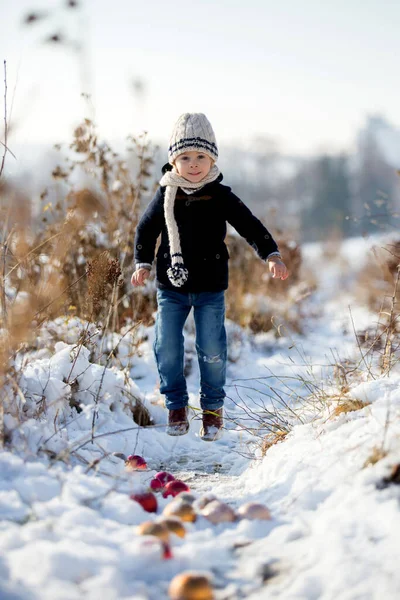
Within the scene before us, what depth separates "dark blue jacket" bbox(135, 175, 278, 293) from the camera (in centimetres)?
309

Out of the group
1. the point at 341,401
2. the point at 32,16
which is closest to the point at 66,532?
the point at 341,401

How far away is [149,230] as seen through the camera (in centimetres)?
319

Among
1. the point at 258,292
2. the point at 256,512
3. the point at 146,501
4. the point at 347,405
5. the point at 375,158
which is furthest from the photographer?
the point at 375,158

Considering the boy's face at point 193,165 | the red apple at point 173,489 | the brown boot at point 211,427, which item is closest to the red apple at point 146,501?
the red apple at point 173,489

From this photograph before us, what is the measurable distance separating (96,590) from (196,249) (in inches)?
79.3

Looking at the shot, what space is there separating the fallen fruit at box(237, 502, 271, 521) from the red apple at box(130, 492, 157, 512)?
0.29m

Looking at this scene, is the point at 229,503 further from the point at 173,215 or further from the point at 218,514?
the point at 173,215

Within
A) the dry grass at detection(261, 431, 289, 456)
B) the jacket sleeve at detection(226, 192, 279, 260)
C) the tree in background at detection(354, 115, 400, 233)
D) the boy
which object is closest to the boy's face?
the boy

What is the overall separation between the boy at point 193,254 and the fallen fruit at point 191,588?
1713 millimetres

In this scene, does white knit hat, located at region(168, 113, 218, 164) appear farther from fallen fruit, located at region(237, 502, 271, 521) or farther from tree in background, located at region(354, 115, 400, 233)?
tree in background, located at region(354, 115, 400, 233)

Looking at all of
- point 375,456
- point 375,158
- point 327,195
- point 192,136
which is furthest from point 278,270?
point 375,158

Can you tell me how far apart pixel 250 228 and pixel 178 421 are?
1118mm

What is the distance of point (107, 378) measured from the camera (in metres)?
3.09

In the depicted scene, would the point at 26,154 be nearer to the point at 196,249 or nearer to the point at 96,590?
the point at 196,249
